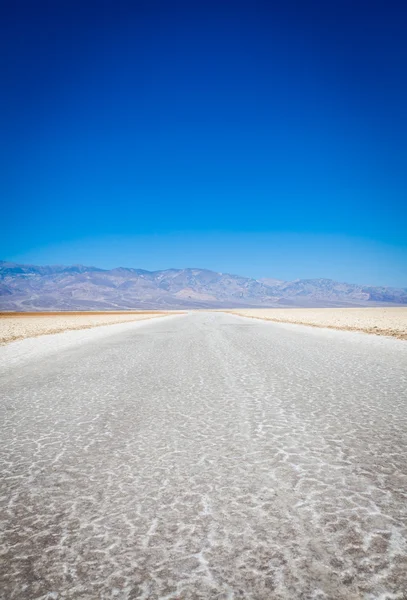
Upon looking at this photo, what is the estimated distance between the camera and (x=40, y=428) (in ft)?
14.8

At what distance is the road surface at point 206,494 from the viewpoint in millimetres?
1880

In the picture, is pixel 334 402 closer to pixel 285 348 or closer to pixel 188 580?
pixel 188 580

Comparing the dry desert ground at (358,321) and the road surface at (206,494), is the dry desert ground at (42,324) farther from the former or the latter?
the dry desert ground at (358,321)

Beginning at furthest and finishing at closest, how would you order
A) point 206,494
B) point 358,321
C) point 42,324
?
point 42,324
point 358,321
point 206,494

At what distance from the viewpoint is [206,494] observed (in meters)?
2.76

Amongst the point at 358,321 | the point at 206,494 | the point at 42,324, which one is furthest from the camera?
the point at 42,324

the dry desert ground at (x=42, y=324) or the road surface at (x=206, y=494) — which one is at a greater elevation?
the road surface at (x=206, y=494)

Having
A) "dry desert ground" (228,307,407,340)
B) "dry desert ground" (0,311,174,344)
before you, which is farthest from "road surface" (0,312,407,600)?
"dry desert ground" (0,311,174,344)

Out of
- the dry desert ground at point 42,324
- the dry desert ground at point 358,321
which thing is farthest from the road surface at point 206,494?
the dry desert ground at point 42,324

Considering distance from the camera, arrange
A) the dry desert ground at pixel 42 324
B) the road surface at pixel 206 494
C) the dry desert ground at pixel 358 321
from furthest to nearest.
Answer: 1. the dry desert ground at pixel 42 324
2. the dry desert ground at pixel 358 321
3. the road surface at pixel 206 494

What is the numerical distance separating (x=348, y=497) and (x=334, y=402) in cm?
299

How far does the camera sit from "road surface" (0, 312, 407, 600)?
74.0 inches

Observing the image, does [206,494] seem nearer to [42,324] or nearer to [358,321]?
[358,321]

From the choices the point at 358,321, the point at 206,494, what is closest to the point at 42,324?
the point at 358,321
